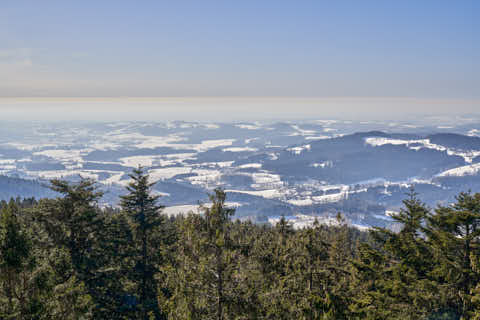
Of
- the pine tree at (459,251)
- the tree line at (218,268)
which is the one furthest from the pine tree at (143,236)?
the pine tree at (459,251)

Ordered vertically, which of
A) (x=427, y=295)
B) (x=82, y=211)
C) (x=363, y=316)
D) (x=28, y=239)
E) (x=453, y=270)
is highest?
(x=28, y=239)

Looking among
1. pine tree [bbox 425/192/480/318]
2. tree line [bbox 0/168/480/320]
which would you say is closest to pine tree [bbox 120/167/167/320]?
tree line [bbox 0/168/480/320]

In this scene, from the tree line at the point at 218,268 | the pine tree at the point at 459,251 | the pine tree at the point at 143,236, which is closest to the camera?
the tree line at the point at 218,268

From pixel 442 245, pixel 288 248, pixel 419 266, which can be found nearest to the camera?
pixel 442 245

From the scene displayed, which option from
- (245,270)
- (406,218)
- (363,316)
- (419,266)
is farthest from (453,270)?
(245,270)

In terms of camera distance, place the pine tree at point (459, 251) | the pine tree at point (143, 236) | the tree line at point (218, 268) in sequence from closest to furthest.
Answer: the tree line at point (218, 268)
the pine tree at point (459, 251)
the pine tree at point (143, 236)

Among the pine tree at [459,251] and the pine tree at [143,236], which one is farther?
the pine tree at [143,236]

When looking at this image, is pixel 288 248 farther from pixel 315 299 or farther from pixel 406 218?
pixel 406 218

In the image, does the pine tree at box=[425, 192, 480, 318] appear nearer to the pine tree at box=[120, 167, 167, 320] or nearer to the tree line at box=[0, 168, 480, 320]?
the tree line at box=[0, 168, 480, 320]

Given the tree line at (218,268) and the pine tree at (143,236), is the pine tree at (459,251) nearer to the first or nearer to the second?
the tree line at (218,268)
